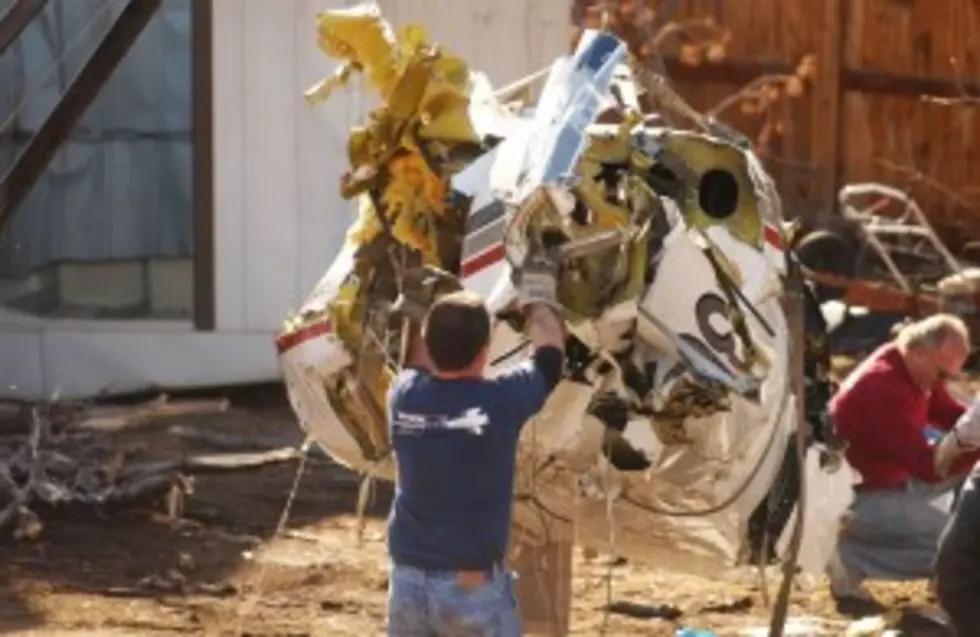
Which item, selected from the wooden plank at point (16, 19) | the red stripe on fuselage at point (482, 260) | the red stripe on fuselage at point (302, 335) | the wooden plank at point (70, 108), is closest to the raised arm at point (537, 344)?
the red stripe on fuselage at point (482, 260)

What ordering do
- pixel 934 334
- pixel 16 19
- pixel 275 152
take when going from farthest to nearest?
pixel 275 152 < pixel 16 19 < pixel 934 334

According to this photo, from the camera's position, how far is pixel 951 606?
810cm

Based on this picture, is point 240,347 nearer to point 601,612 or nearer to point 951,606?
point 601,612

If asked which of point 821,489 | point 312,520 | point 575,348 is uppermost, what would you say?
point 575,348

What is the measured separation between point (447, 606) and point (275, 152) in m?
6.71

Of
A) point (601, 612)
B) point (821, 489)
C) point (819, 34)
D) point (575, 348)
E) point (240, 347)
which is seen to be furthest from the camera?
point (819, 34)

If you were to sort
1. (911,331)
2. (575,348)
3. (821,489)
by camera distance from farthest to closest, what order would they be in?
(911,331) < (821,489) < (575,348)

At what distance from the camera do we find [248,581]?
9781 millimetres

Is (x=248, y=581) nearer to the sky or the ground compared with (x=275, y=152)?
nearer to the ground

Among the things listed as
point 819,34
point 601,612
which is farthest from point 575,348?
point 819,34

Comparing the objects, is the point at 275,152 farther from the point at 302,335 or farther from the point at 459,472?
the point at 459,472

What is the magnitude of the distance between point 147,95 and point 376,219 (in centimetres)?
632

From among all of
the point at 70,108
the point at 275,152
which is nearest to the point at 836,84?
the point at 275,152

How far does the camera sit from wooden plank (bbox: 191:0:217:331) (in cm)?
1326
